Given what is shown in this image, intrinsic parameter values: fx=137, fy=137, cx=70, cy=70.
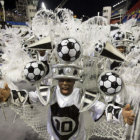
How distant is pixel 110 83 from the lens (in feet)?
3.32

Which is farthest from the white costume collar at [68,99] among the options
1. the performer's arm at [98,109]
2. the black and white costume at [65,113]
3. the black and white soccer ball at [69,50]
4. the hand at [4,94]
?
the hand at [4,94]

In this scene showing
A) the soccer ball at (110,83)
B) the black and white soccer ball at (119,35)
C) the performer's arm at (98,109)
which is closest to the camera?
the soccer ball at (110,83)

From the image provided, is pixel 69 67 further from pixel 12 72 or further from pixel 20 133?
pixel 12 72

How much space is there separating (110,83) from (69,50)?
389 mm

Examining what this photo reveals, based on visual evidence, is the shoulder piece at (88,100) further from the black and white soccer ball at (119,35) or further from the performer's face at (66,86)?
the black and white soccer ball at (119,35)

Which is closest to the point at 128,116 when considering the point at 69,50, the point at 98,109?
the point at 98,109

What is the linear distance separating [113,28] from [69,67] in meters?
2.34

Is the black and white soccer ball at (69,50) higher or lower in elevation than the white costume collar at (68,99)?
higher

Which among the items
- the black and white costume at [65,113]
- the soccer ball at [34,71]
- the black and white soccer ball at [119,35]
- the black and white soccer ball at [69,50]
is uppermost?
the black and white soccer ball at [119,35]

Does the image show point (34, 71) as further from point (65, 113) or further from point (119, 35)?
point (119, 35)

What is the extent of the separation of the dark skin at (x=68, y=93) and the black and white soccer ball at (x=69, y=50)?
22cm

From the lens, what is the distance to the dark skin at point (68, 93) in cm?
102

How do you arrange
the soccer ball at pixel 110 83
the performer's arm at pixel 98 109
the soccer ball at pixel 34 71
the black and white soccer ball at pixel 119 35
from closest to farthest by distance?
the soccer ball at pixel 110 83 → the soccer ball at pixel 34 71 → the performer's arm at pixel 98 109 → the black and white soccer ball at pixel 119 35

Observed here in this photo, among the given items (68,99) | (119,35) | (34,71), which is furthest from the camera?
(119,35)
